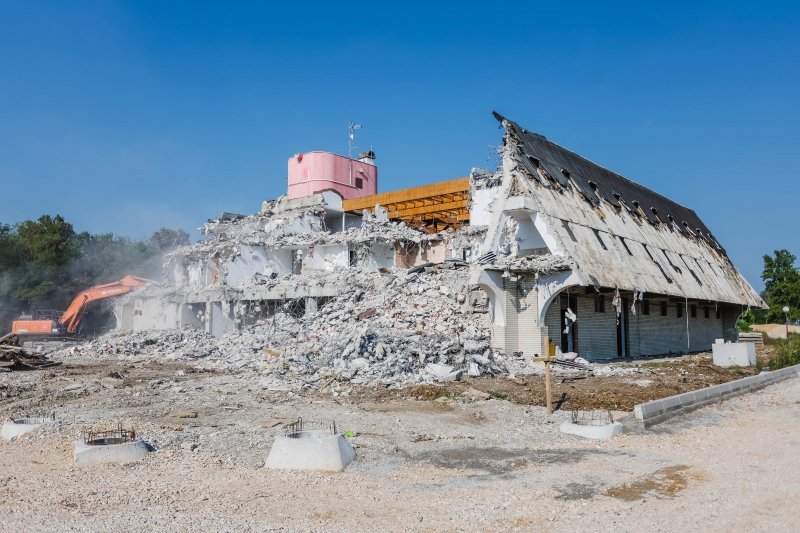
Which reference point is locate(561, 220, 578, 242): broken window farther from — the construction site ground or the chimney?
the chimney

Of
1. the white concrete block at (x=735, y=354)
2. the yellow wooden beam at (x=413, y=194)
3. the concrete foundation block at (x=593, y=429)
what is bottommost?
the concrete foundation block at (x=593, y=429)

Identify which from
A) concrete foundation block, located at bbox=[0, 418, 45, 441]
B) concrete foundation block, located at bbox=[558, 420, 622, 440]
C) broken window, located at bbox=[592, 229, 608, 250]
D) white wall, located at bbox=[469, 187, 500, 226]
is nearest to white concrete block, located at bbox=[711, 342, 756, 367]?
broken window, located at bbox=[592, 229, 608, 250]

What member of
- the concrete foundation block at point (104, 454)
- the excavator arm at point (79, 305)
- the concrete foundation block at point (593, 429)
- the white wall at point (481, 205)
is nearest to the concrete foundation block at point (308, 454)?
the concrete foundation block at point (104, 454)

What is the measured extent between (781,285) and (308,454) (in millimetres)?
57029

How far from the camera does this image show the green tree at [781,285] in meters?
50.7

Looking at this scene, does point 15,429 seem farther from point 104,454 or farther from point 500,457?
point 500,457

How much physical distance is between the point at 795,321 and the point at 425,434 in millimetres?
53635

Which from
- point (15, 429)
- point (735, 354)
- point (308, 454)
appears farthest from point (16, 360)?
point (735, 354)

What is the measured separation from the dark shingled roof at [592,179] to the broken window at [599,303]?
4.28 meters

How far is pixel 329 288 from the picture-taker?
2744cm

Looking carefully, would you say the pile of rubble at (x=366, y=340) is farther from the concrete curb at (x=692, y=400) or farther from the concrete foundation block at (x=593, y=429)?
the concrete foundation block at (x=593, y=429)

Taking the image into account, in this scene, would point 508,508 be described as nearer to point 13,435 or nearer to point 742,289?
point 13,435

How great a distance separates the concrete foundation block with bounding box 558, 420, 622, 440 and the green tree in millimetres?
48028

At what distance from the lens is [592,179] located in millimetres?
27062
